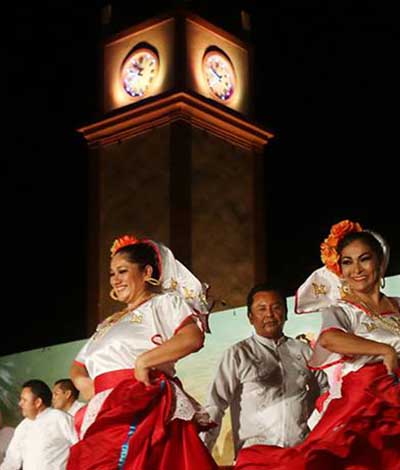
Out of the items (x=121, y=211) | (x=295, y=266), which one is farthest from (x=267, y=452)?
(x=295, y=266)

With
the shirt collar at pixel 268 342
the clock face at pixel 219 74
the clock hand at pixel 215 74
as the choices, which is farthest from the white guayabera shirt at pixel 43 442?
the clock hand at pixel 215 74

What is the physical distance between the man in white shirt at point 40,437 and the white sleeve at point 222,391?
1310 mm

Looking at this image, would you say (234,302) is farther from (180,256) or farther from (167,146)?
(167,146)

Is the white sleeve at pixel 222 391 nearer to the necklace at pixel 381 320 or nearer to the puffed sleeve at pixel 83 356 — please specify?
the puffed sleeve at pixel 83 356

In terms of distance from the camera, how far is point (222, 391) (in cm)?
509

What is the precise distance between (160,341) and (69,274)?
14.0 meters

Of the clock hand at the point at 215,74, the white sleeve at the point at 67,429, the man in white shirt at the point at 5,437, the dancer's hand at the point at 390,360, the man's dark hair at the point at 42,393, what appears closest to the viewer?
the dancer's hand at the point at 390,360

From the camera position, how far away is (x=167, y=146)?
44.1 ft

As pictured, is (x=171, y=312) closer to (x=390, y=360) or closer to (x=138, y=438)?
(x=138, y=438)

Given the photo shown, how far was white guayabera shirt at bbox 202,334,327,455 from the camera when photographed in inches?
197

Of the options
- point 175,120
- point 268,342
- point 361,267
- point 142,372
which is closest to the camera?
point 142,372

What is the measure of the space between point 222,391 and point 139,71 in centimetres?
A: 940

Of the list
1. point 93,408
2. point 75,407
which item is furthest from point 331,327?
point 75,407

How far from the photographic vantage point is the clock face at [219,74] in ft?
45.4
